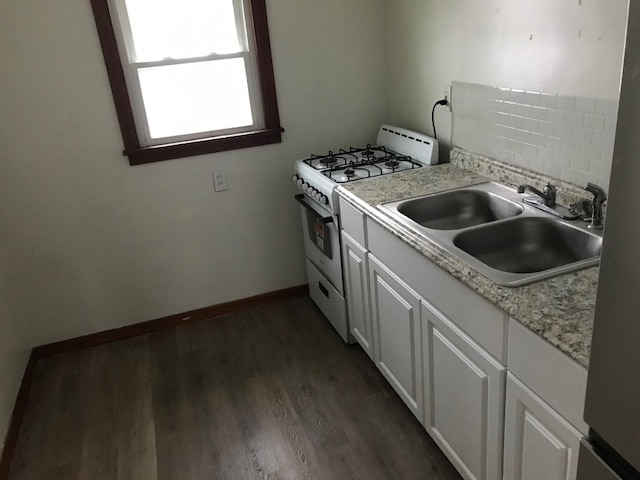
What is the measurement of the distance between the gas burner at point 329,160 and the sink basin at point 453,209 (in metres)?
0.77

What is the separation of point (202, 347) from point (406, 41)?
6.68 ft

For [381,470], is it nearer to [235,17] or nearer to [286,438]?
[286,438]

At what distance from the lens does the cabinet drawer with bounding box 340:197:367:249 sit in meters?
2.29

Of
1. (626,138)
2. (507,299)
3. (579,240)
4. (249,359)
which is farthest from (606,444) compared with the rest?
(249,359)

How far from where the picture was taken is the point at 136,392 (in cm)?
266

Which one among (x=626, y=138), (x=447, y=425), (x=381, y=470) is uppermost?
(x=626, y=138)

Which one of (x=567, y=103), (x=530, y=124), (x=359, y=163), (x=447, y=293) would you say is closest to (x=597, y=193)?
(x=567, y=103)

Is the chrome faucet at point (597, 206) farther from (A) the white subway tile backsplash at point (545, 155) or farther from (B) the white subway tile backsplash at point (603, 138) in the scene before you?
(A) the white subway tile backsplash at point (545, 155)

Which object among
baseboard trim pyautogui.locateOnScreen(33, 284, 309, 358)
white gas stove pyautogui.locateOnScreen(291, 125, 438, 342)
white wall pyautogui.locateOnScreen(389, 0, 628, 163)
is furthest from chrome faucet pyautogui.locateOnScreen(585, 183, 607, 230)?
baseboard trim pyautogui.locateOnScreen(33, 284, 309, 358)

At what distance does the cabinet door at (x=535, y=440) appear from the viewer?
1275 mm

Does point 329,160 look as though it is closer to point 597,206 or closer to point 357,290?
point 357,290

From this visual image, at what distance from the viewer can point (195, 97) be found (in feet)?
9.52

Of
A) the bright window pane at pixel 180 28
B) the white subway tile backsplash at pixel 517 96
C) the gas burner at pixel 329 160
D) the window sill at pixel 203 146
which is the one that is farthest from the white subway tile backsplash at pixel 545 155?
the bright window pane at pixel 180 28

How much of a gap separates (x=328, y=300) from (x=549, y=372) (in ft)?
5.84
